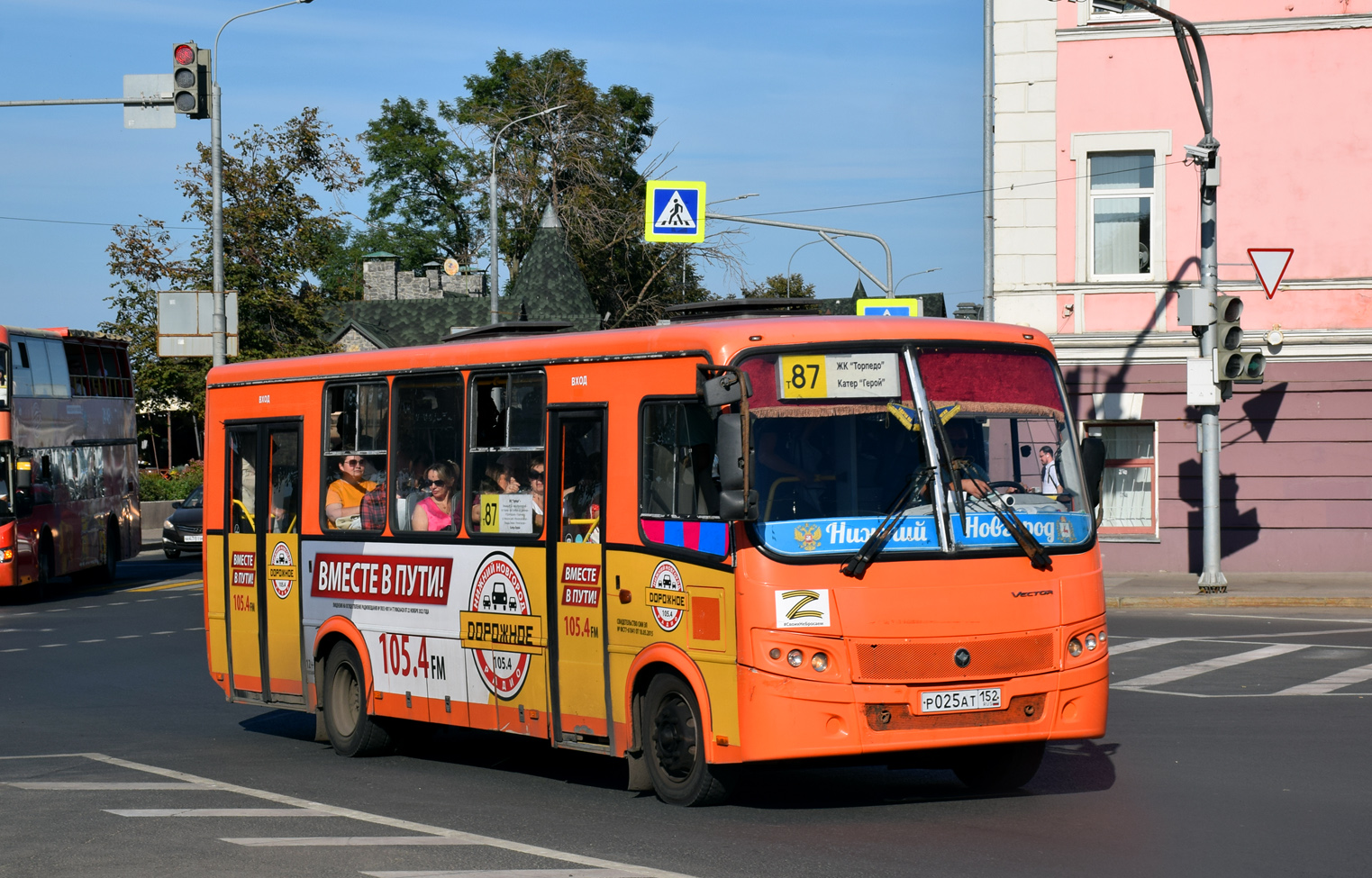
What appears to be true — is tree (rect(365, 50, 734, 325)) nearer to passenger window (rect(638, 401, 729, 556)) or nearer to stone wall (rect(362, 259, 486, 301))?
stone wall (rect(362, 259, 486, 301))

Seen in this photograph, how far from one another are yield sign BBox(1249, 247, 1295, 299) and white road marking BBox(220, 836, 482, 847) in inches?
799

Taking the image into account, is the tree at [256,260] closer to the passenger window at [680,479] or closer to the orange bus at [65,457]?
the orange bus at [65,457]

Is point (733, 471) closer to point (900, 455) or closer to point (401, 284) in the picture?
point (900, 455)

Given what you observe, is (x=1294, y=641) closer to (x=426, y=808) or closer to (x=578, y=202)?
(x=426, y=808)

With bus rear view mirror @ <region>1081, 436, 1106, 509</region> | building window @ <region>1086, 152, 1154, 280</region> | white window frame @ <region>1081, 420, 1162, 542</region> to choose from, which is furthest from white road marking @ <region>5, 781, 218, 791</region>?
building window @ <region>1086, 152, 1154, 280</region>

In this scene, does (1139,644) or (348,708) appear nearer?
(348,708)

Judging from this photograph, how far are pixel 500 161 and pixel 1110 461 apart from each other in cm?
3491

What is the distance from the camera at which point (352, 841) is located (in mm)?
8727

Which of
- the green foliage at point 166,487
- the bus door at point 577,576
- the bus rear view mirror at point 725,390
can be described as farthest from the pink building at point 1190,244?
the green foliage at point 166,487

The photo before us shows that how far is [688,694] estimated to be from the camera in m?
9.32

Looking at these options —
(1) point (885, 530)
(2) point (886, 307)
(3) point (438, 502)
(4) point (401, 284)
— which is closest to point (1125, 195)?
(2) point (886, 307)

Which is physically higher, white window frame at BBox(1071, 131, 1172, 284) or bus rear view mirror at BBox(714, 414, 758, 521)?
white window frame at BBox(1071, 131, 1172, 284)

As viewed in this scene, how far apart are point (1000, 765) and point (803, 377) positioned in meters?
2.55

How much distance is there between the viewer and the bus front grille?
29.0ft
